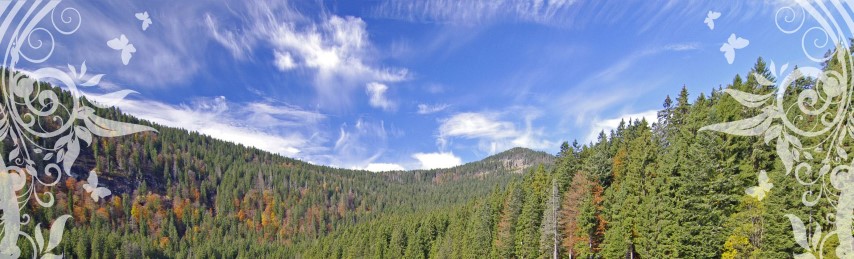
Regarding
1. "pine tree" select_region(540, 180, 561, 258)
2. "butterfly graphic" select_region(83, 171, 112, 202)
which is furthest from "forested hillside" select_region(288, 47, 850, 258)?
"butterfly graphic" select_region(83, 171, 112, 202)

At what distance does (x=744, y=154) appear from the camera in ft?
105

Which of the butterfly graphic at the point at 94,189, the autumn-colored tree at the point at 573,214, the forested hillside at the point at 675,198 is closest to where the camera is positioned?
the butterfly graphic at the point at 94,189

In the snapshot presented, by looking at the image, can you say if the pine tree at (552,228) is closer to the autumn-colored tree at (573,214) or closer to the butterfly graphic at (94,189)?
the autumn-colored tree at (573,214)

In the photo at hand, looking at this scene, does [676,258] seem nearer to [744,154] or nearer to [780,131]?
[744,154]

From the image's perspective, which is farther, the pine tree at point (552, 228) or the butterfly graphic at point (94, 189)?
the pine tree at point (552, 228)

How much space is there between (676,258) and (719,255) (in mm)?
3094

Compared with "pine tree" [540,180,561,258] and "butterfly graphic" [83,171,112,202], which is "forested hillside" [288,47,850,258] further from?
"butterfly graphic" [83,171,112,202]

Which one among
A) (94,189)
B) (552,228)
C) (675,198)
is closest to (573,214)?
(552,228)

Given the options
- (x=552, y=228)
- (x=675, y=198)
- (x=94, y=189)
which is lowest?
(x=552, y=228)

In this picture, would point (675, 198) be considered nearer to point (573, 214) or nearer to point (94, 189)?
point (573, 214)

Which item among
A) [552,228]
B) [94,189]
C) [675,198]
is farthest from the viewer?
[552,228]

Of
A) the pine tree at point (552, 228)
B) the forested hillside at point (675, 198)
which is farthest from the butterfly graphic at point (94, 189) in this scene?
the pine tree at point (552, 228)

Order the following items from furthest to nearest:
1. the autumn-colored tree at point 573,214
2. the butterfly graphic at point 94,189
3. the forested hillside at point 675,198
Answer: the autumn-colored tree at point 573,214 < the forested hillside at point 675,198 < the butterfly graphic at point 94,189

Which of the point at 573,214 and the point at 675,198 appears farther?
the point at 573,214
